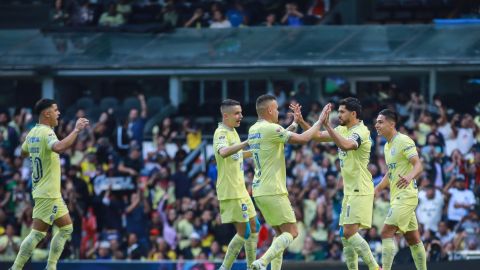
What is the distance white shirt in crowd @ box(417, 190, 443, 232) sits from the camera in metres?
28.3

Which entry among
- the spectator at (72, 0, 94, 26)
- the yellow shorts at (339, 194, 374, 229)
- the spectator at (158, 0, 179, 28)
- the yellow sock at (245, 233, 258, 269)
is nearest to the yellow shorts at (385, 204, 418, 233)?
the yellow shorts at (339, 194, 374, 229)

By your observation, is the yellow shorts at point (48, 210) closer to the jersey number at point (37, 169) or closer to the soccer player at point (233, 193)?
the jersey number at point (37, 169)

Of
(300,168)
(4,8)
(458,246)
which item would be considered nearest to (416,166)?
(458,246)

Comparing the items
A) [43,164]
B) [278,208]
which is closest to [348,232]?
[278,208]

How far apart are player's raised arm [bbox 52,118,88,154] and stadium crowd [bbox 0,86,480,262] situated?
7.48m

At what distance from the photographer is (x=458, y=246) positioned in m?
27.6

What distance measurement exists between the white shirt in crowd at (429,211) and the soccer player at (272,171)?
7826 mm

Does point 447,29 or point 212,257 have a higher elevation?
point 447,29

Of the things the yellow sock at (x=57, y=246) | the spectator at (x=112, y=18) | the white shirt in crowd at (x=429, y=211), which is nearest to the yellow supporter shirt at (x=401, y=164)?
the yellow sock at (x=57, y=246)

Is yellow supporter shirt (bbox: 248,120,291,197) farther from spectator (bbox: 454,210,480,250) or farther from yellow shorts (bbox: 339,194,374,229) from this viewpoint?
spectator (bbox: 454,210,480,250)

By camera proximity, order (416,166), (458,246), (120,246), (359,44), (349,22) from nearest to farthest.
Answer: (416,166), (458,246), (120,246), (359,44), (349,22)

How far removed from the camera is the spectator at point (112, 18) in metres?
37.0

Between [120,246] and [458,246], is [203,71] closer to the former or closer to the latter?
[120,246]

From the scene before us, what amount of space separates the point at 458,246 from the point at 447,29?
A: 813cm
